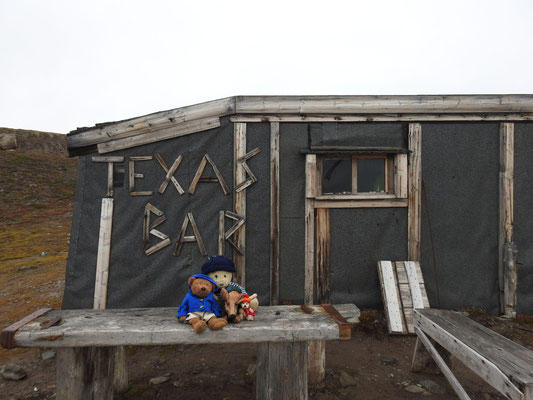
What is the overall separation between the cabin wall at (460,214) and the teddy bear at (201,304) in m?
3.71

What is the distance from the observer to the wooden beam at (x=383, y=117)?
4598 millimetres

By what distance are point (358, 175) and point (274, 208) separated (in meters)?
1.48

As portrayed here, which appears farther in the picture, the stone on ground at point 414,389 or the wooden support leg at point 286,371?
the stone on ground at point 414,389

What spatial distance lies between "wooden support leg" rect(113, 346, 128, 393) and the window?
11.0 feet

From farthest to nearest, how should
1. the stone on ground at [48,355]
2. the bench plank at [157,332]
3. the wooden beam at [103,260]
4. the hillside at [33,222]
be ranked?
the hillside at [33,222] → the wooden beam at [103,260] → the stone on ground at [48,355] → the bench plank at [157,332]

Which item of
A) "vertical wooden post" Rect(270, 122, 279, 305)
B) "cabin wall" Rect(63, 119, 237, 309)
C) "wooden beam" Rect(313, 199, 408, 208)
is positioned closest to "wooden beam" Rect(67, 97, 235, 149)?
"cabin wall" Rect(63, 119, 237, 309)

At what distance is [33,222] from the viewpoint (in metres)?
13.4

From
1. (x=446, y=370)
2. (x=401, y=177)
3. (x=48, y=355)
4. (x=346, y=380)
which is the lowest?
(x=48, y=355)

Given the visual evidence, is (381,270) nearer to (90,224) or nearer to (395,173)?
(395,173)

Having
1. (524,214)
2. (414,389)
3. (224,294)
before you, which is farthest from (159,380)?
(524,214)

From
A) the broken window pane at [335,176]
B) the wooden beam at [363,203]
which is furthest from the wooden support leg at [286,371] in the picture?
the broken window pane at [335,176]

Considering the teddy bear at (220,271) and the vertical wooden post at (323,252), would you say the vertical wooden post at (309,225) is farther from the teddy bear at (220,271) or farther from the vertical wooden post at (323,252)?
the teddy bear at (220,271)

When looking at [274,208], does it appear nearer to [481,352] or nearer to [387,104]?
[387,104]

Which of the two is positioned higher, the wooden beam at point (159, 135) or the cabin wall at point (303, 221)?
the wooden beam at point (159, 135)
